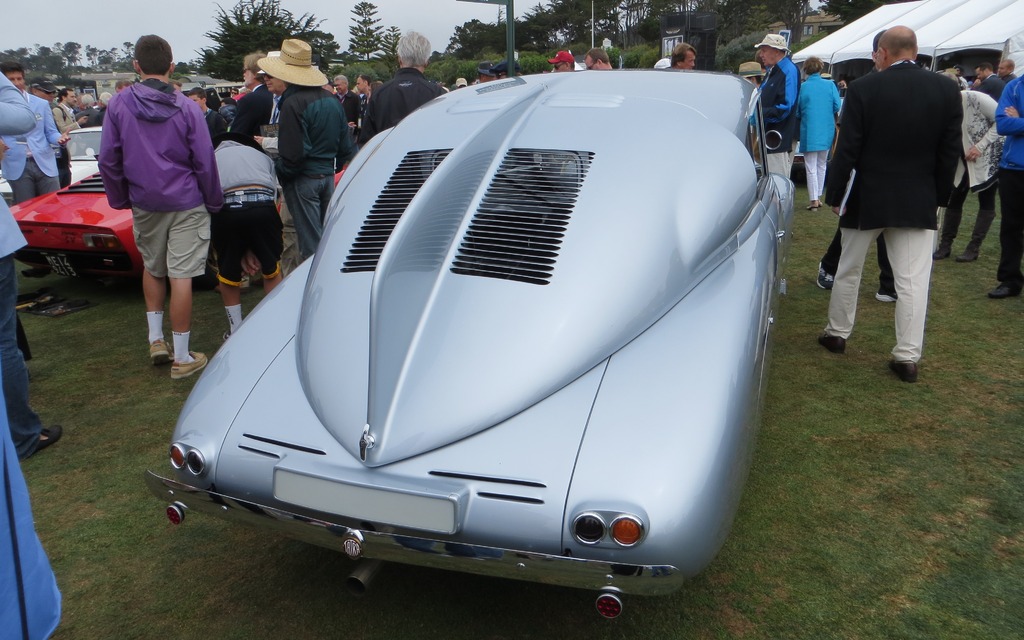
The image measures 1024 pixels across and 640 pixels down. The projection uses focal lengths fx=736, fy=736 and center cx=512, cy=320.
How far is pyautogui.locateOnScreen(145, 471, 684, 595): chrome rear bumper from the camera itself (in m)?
1.75

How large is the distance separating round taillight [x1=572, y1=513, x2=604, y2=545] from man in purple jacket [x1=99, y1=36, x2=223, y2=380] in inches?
135

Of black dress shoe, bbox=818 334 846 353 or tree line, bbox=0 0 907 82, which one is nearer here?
black dress shoe, bbox=818 334 846 353

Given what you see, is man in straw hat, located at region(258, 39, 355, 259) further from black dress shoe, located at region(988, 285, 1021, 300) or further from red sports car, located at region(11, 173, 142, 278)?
black dress shoe, located at region(988, 285, 1021, 300)

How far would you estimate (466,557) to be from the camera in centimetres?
183

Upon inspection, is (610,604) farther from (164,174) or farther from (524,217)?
(164,174)

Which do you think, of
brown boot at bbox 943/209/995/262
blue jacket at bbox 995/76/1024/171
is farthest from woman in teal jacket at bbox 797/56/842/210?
blue jacket at bbox 995/76/1024/171

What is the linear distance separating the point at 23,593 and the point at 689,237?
6.55ft

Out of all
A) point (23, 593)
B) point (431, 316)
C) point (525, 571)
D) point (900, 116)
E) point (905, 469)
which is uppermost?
point (900, 116)

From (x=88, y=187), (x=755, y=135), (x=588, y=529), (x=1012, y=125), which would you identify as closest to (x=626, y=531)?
(x=588, y=529)

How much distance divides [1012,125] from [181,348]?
5703mm

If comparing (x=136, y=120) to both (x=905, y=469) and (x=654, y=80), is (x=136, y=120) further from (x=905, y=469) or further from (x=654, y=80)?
(x=905, y=469)

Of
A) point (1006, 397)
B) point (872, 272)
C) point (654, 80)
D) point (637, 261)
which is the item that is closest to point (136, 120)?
point (654, 80)

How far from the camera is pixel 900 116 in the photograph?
3.85m

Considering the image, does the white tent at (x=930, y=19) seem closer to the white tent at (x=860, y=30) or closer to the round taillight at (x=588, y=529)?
the white tent at (x=860, y=30)
